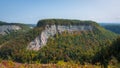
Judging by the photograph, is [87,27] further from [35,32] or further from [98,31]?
[35,32]

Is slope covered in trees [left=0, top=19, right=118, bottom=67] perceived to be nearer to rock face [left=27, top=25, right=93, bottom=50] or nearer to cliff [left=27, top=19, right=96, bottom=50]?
cliff [left=27, top=19, right=96, bottom=50]

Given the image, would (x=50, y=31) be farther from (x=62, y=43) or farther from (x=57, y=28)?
(x=62, y=43)

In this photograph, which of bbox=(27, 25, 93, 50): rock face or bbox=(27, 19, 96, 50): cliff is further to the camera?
bbox=(27, 19, 96, 50): cliff

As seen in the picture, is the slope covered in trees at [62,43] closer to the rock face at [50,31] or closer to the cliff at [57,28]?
the cliff at [57,28]

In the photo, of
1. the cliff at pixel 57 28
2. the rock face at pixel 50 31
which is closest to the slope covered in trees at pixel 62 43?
the cliff at pixel 57 28

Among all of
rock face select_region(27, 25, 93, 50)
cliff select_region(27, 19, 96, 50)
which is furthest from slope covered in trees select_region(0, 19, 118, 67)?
rock face select_region(27, 25, 93, 50)

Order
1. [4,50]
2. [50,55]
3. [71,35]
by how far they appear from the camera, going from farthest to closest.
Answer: [71,35] < [4,50] < [50,55]

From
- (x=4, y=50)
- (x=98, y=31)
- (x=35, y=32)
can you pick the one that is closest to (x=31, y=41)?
(x=35, y=32)

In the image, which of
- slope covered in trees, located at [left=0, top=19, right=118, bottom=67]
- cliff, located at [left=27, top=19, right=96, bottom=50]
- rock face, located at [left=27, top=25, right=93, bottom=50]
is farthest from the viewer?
cliff, located at [left=27, top=19, right=96, bottom=50]
